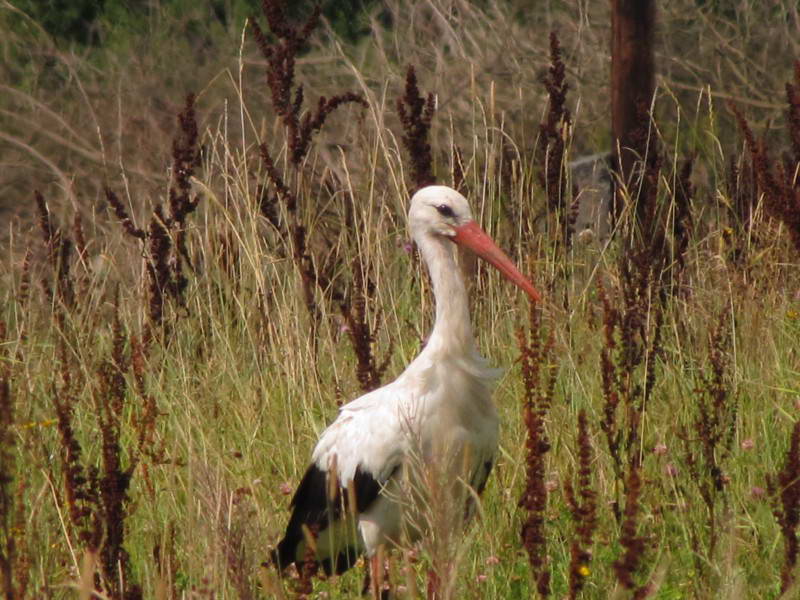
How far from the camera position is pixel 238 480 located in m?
3.94

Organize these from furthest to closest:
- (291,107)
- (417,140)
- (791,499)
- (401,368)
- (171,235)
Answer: (171,235) < (401,368) < (291,107) < (417,140) < (791,499)

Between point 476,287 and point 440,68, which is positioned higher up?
point 440,68

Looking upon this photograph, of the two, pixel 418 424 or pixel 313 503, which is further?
pixel 313 503

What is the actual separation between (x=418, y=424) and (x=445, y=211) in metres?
0.66

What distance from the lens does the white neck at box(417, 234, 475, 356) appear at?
3.62 m

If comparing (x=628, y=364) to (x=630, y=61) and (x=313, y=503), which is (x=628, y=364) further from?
(x=630, y=61)

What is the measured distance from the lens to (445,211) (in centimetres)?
377

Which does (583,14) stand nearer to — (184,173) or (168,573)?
(184,173)

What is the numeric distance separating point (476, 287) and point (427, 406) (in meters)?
1.30

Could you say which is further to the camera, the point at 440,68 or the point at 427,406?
the point at 440,68

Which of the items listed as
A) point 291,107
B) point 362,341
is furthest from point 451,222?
point 291,107

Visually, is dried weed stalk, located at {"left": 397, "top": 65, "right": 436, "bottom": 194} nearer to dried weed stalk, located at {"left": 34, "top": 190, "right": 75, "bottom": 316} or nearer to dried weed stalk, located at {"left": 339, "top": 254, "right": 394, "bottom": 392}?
dried weed stalk, located at {"left": 339, "top": 254, "right": 394, "bottom": 392}

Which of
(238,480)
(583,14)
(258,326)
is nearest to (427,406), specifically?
(238,480)

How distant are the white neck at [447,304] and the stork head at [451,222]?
30 mm
